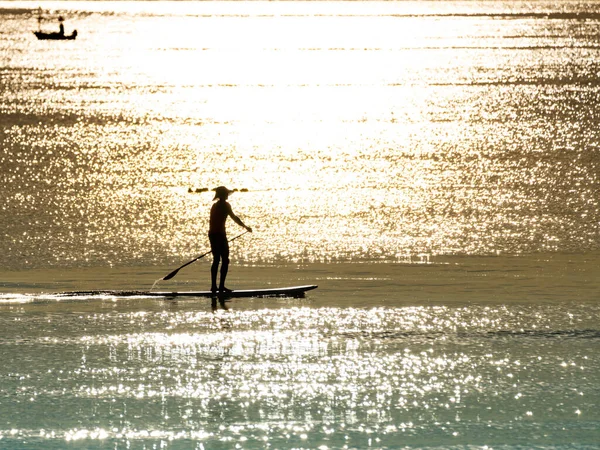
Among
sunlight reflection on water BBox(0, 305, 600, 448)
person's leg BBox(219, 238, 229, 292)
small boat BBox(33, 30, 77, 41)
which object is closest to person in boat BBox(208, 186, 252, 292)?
person's leg BBox(219, 238, 229, 292)

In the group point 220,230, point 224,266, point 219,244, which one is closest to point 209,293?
point 224,266

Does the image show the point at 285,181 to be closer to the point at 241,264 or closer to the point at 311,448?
the point at 241,264

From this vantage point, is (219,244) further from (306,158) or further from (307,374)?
(306,158)

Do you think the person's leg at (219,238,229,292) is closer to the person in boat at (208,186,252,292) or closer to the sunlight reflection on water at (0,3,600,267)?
the person in boat at (208,186,252,292)

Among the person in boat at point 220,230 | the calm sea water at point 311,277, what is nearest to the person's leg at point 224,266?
the person in boat at point 220,230

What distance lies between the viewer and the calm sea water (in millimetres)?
10750

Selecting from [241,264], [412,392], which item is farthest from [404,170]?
[412,392]

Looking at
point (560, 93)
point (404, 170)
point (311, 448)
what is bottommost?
point (311, 448)

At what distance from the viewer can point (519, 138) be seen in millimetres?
39719

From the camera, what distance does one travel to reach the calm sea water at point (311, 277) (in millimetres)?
10750

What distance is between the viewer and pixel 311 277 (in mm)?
17531

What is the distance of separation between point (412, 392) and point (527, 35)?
12320 centimetres

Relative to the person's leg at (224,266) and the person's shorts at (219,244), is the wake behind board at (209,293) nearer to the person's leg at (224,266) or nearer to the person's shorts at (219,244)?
the person's leg at (224,266)

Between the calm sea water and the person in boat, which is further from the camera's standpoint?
the person in boat
